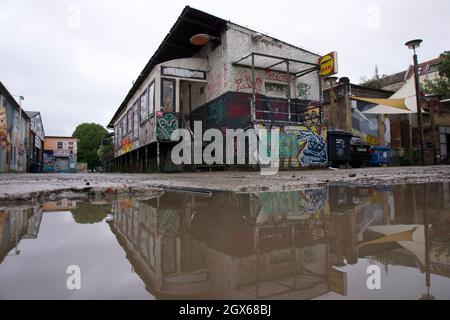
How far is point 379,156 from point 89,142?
4484cm

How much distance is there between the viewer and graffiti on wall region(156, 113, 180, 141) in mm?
12086

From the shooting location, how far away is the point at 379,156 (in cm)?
1577

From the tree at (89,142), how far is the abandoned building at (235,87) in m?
38.5

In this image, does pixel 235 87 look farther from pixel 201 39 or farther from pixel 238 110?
pixel 201 39

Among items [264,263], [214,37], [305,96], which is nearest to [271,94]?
[305,96]

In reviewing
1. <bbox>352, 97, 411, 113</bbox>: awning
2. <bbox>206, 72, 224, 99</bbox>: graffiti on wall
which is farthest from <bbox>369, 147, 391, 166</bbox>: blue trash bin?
<bbox>206, 72, 224, 99</bbox>: graffiti on wall

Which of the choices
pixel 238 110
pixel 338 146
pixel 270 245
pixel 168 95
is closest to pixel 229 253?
pixel 270 245

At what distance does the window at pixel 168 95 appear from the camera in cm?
1220

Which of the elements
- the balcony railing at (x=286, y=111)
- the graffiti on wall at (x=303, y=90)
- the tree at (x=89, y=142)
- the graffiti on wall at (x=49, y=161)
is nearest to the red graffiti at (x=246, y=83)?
the balcony railing at (x=286, y=111)

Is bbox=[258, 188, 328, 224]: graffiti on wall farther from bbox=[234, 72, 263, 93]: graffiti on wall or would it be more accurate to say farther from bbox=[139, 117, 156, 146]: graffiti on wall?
bbox=[139, 117, 156, 146]: graffiti on wall

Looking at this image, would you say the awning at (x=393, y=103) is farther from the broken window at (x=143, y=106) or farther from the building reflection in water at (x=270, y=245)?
the building reflection in water at (x=270, y=245)

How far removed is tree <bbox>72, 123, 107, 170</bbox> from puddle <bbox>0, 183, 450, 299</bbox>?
5084cm

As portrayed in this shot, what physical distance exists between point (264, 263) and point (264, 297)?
22 centimetres

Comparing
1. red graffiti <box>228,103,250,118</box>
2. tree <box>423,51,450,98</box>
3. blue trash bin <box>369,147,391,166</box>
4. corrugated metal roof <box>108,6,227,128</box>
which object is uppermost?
tree <box>423,51,450,98</box>
